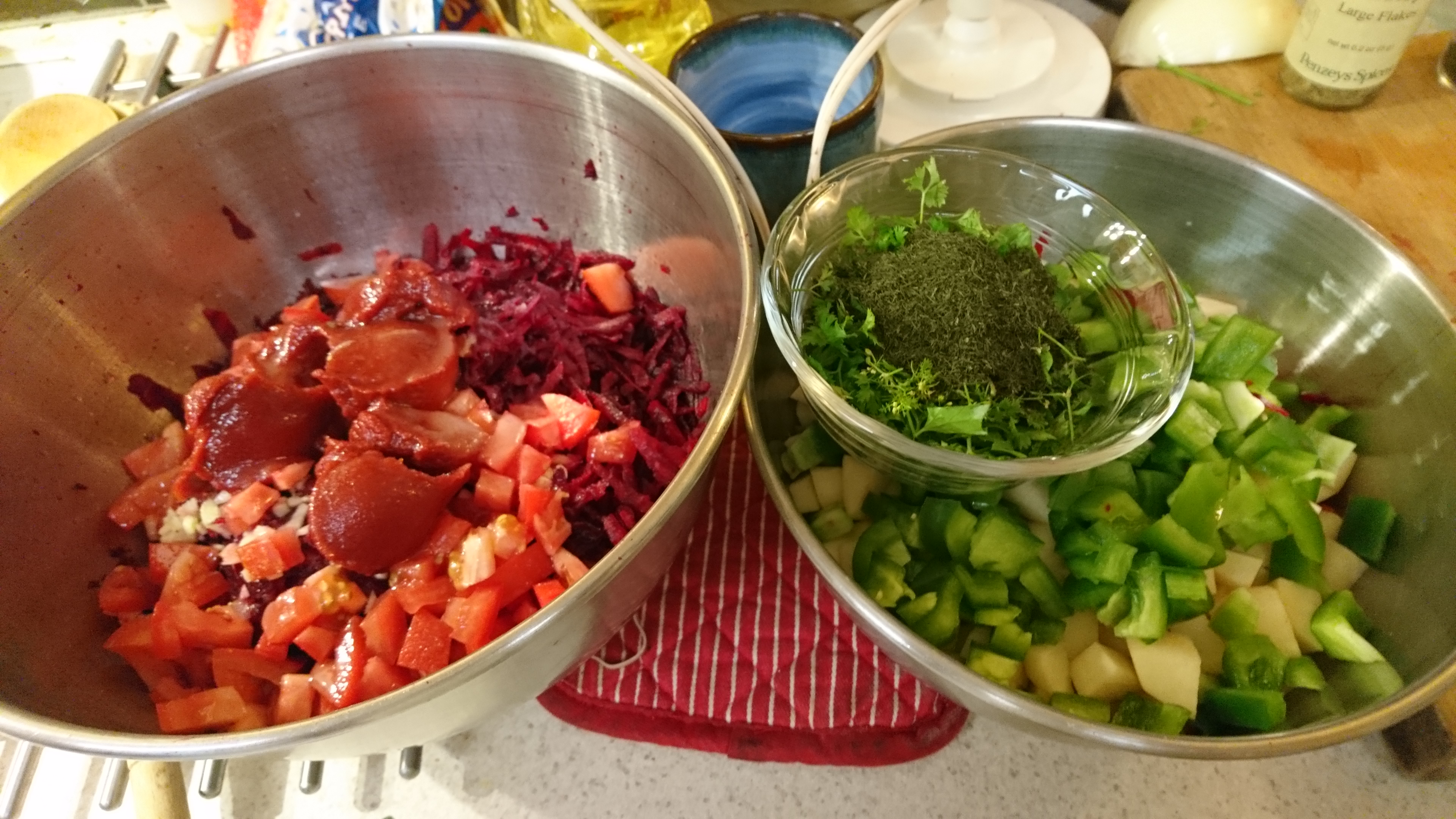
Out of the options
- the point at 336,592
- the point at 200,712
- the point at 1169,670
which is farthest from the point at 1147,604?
the point at 200,712

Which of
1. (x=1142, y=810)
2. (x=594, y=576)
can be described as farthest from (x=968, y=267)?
(x=1142, y=810)

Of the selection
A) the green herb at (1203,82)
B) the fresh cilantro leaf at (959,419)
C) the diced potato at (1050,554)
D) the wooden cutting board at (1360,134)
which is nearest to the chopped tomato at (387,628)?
the fresh cilantro leaf at (959,419)

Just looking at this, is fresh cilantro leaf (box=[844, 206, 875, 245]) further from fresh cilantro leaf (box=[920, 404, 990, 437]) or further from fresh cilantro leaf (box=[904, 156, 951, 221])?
fresh cilantro leaf (box=[920, 404, 990, 437])

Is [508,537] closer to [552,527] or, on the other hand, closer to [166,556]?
[552,527]

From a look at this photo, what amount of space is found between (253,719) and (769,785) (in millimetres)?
560

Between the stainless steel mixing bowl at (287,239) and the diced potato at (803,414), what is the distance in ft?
0.41

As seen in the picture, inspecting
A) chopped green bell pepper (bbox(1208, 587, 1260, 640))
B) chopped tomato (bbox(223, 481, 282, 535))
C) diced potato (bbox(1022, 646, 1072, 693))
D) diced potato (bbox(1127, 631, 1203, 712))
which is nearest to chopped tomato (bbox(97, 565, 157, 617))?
chopped tomato (bbox(223, 481, 282, 535))

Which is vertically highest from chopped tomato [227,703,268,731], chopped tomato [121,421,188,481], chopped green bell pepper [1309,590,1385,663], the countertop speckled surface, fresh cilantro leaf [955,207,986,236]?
fresh cilantro leaf [955,207,986,236]

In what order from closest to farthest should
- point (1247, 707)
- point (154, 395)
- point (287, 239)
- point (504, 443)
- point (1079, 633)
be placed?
point (1247, 707), point (1079, 633), point (504, 443), point (154, 395), point (287, 239)

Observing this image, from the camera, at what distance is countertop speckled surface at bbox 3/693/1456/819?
33.0 inches

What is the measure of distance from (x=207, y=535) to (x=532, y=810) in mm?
520

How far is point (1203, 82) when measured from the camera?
1.23 metres

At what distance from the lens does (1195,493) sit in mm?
812

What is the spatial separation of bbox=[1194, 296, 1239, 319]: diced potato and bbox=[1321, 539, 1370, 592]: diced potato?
0.32 meters
